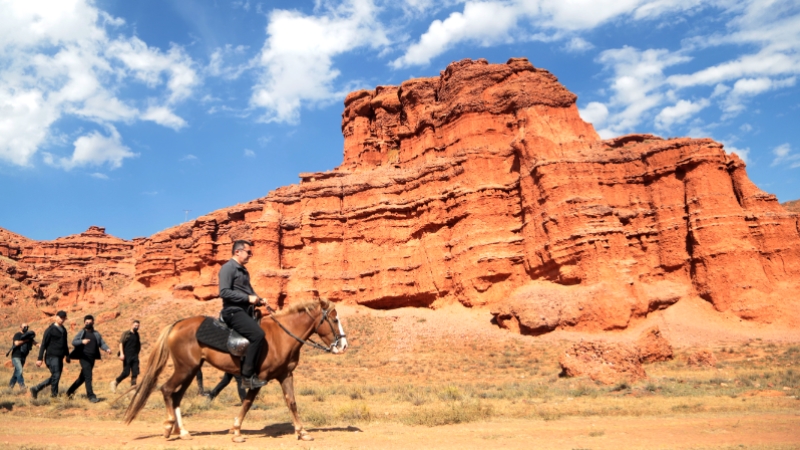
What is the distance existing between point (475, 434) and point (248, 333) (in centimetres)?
412

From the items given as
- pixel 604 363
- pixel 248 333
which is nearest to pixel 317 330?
pixel 248 333

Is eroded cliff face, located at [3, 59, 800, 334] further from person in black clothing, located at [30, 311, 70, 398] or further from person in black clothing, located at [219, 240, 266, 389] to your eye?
person in black clothing, located at [219, 240, 266, 389]

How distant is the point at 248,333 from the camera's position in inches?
312

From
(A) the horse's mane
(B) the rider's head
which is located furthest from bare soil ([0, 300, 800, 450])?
(B) the rider's head

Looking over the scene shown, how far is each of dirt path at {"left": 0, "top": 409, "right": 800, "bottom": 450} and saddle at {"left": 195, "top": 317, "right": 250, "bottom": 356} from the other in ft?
4.50

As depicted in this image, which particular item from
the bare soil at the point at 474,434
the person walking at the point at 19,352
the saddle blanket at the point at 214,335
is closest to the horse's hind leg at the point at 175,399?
the bare soil at the point at 474,434

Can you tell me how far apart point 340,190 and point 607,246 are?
1032 inches

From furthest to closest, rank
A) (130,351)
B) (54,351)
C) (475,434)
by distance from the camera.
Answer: (130,351)
(54,351)
(475,434)

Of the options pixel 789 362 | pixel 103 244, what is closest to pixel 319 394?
pixel 789 362

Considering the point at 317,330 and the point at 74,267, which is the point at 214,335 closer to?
the point at 317,330

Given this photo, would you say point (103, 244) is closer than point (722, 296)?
No

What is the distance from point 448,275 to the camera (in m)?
42.3

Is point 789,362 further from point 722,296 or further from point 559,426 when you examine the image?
point 559,426

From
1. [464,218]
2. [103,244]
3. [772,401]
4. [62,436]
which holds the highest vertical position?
[103,244]
